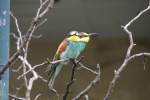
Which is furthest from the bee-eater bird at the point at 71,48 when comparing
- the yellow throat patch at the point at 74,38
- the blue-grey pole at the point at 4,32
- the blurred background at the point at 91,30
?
the blurred background at the point at 91,30

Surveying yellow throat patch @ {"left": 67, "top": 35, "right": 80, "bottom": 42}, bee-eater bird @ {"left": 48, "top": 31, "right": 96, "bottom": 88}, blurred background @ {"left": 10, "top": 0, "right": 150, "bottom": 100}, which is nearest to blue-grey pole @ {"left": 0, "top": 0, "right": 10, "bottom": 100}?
bee-eater bird @ {"left": 48, "top": 31, "right": 96, "bottom": 88}

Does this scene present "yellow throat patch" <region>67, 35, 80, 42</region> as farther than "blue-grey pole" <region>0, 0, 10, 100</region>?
Yes

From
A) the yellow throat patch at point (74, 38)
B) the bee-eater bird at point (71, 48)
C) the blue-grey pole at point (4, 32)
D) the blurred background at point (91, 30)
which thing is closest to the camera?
the blue-grey pole at point (4, 32)

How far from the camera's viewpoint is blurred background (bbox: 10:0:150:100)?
5.36m

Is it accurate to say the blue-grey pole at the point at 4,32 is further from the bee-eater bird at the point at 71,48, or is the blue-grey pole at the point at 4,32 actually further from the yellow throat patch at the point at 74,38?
the yellow throat patch at the point at 74,38


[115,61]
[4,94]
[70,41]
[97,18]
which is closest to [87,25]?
[97,18]

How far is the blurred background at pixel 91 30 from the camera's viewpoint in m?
5.36

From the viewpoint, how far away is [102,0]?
5438mm

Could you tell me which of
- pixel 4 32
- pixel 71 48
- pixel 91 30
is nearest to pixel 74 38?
pixel 71 48

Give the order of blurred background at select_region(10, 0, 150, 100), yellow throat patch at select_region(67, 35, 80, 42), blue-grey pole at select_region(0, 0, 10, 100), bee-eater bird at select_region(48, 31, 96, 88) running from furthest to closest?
blurred background at select_region(10, 0, 150, 100)
yellow throat patch at select_region(67, 35, 80, 42)
bee-eater bird at select_region(48, 31, 96, 88)
blue-grey pole at select_region(0, 0, 10, 100)

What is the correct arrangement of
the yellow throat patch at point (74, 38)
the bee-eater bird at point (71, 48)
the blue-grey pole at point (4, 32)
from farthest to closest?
the yellow throat patch at point (74, 38) < the bee-eater bird at point (71, 48) < the blue-grey pole at point (4, 32)

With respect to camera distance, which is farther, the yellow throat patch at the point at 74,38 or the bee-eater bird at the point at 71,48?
the yellow throat patch at the point at 74,38

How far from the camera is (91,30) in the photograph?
543cm

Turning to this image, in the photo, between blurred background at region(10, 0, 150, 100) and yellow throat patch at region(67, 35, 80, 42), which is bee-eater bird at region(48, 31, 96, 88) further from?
blurred background at region(10, 0, 150, 100)
